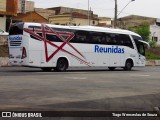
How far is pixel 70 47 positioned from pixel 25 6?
155 feet

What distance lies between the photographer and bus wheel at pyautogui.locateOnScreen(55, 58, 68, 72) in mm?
29641

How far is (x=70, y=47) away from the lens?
30406 mm

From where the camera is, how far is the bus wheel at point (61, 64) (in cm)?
2964

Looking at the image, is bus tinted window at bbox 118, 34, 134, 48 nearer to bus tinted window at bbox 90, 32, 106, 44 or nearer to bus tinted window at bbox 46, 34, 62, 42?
bus tinted window at bbox 90, 32, 106, 44

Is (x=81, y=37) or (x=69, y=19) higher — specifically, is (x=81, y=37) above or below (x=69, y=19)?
below

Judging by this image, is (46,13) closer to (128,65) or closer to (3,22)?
(3,22)

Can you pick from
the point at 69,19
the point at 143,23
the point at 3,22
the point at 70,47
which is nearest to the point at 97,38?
the point at 70,47

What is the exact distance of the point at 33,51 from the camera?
28.2 metres

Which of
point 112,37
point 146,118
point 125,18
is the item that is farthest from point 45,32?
point 125,18

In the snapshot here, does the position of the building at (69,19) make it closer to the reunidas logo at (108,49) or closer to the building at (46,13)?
the building at (46,13)

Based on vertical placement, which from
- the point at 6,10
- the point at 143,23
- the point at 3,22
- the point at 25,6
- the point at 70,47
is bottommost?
the point at 70,47

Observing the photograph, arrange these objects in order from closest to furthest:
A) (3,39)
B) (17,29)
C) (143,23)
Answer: (17,29)
(3,39)
(143,23)

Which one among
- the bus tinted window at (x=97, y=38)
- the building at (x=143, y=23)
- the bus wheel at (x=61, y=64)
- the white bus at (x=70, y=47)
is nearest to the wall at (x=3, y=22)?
the white bus at (x=70, y=47)

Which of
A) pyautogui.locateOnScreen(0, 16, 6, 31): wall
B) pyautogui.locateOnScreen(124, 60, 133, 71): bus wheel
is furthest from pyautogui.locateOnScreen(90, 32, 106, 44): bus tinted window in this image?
pyautogui.locateOnScreen(0, 16, 6, 31): wall
